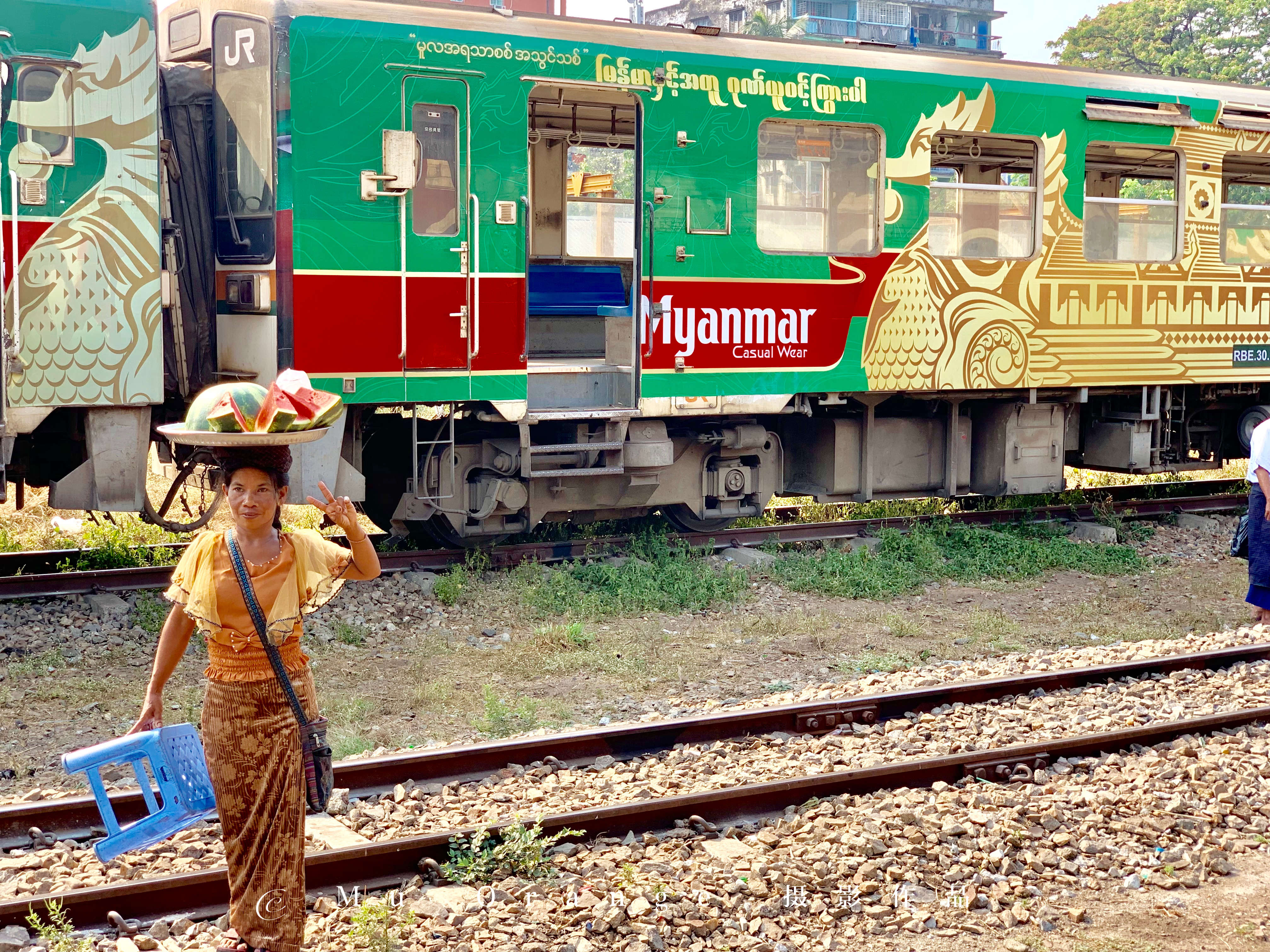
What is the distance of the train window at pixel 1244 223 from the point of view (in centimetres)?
1270

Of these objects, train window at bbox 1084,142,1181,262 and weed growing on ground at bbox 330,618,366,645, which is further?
train window at bbox 1084,142,1181,262

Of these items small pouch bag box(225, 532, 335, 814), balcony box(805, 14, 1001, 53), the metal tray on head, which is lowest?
small pouch bag box(225, 532, 335, 814)

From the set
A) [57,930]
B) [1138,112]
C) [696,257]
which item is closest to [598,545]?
[696,257]

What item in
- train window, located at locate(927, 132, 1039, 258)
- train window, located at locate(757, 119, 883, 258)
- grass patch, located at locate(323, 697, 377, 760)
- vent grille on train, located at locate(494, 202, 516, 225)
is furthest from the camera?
train window, located at locate(927, 132, 1039, 258)

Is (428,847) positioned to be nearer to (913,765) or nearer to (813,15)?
(913,765)

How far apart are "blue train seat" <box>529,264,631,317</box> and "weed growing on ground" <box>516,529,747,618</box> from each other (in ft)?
6.98

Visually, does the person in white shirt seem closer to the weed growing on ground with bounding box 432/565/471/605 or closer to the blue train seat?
the blue train seat

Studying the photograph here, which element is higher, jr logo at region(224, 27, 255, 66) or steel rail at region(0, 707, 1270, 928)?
jr logo at region(224, 27, 255, 66)

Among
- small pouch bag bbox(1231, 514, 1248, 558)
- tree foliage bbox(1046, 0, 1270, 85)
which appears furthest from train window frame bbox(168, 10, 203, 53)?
tree foliage bbox(1046, 0, 1270, 85)

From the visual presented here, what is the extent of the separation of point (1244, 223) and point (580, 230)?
6.10 m

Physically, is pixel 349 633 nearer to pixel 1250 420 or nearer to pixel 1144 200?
pixel 1144 200

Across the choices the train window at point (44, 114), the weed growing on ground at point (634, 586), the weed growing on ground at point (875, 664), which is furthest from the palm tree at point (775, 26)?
the weed growing on ground at point (875, 664)

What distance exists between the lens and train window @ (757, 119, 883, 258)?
34.2 feet

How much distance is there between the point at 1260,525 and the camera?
8820 mm
